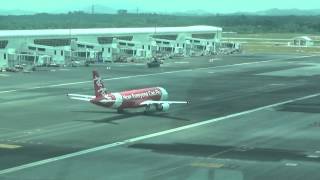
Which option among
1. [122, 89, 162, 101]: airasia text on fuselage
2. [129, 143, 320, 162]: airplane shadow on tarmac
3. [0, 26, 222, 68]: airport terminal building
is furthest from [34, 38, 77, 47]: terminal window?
[129, 143, 320, 162]: airplane shadow on tarmac

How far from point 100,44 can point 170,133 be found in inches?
3105

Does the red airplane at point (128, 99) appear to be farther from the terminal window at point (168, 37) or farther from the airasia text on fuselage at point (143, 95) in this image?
the terminal window at point (168, 37)

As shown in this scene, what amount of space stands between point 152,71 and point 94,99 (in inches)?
1868

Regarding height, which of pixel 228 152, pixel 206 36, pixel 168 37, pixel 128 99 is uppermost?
pixel 206 36

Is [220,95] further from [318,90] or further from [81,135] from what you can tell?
[81,135]

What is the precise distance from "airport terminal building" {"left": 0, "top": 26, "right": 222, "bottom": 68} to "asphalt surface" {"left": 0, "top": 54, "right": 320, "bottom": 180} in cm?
2210

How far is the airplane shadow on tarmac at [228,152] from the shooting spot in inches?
1215

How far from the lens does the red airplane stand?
45.6m

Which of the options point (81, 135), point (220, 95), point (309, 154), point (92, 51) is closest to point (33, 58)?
point (92, 51)

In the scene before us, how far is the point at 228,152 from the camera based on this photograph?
1272 inches

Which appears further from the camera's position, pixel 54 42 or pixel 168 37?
pixel 168 37

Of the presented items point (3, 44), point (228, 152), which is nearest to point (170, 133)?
point (228, 152)

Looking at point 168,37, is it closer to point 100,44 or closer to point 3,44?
point 100,44

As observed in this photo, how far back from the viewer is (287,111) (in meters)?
49.7
